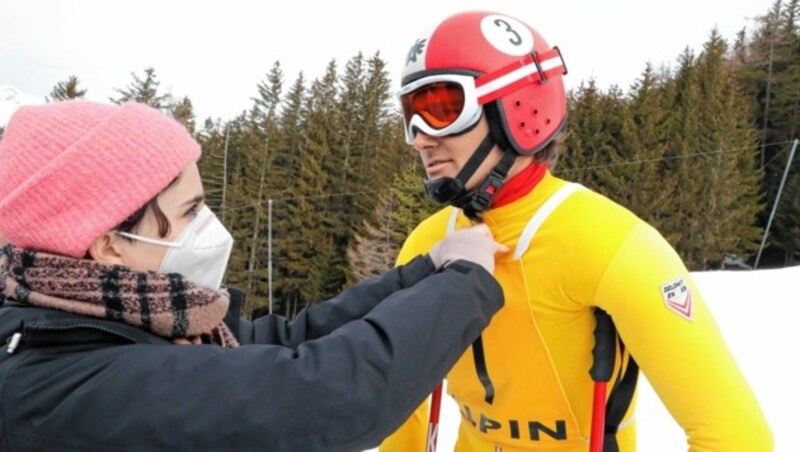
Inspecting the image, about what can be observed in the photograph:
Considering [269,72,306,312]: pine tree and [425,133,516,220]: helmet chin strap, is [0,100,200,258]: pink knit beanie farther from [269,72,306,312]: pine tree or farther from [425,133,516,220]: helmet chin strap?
[269,72,306,312]: pine tree

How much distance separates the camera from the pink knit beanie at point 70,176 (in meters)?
1.38

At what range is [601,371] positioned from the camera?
182 cm

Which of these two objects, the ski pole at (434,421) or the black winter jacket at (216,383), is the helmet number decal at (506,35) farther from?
the ski pole at (434,421)

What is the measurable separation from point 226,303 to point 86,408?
0.47 metres

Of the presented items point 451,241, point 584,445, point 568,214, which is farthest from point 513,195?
point 584,445

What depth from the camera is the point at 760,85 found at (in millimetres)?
51906

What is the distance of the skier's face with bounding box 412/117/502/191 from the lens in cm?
209

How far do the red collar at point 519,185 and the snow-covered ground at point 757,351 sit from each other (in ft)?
13.2

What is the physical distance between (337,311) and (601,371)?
0.86 m

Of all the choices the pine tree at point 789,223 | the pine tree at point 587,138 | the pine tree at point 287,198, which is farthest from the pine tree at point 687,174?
the pine tree at point 287,198

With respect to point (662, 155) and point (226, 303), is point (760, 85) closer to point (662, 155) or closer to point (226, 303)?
point (662, 155)

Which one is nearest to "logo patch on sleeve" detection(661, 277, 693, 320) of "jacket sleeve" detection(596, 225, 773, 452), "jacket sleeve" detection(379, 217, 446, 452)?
"jacket sleeve" detection(596, 225, 773, 452)

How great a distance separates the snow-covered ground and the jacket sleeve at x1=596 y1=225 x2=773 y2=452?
13.6 feet

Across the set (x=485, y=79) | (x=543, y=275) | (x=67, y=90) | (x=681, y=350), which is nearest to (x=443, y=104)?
(x=485, y=79)
